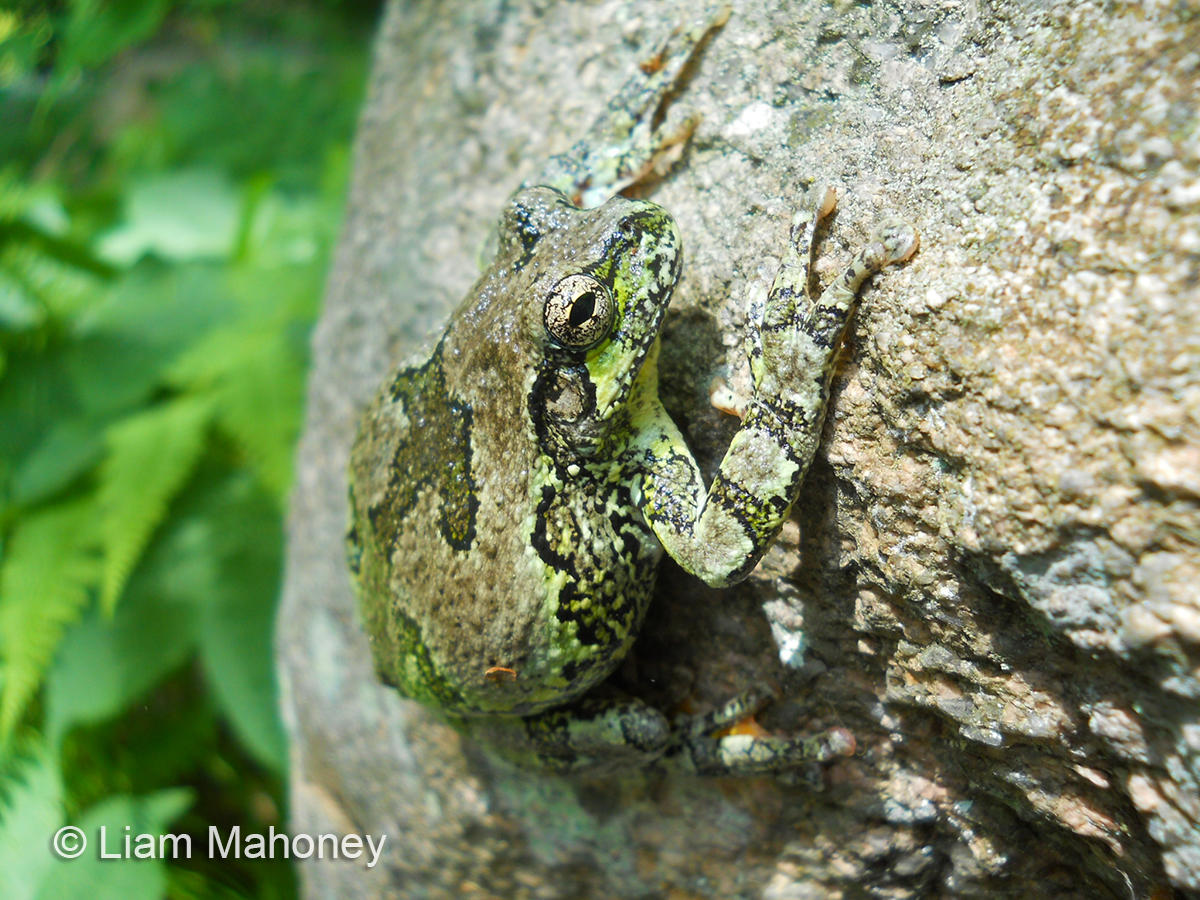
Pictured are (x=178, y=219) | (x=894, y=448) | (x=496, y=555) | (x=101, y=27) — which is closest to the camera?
(x=894, y=448)

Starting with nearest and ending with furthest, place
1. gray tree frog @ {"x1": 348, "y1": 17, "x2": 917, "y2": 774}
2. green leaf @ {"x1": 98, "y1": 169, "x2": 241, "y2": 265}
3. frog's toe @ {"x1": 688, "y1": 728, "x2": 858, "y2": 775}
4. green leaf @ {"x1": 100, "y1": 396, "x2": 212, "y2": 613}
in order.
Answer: gray tree frog @ {"x1": 348, "y1": 17, "x2": 917, "y2": 774}, frog's toe @ {"x1": 688, "y1": 728, "x2": 858, "y2": 775}, green leaf @ {"x1": 100, "y1": 396, "x2": 212, "y2": 613}, green leaf @ {"x1": 98, "y1": 169, "x2": 241, "y2": 265}

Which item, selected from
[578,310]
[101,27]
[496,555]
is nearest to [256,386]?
[101,27]

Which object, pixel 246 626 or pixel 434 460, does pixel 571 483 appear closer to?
pixel 434 460

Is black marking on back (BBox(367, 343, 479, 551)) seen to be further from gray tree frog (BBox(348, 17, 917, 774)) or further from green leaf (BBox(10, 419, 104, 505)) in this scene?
green leaf (BBox(10, 419, 104, 505))

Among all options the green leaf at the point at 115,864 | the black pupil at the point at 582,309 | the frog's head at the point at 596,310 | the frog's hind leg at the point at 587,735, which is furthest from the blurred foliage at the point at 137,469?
the black pupil at the point at 582,309

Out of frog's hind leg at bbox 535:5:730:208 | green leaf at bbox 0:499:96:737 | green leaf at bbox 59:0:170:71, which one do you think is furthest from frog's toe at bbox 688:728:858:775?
green leaf at bbox 59:0:170:71

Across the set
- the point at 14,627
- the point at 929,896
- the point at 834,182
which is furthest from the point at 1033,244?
the point at 14,627

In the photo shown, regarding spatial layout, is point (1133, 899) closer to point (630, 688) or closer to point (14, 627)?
point (630, 688)
